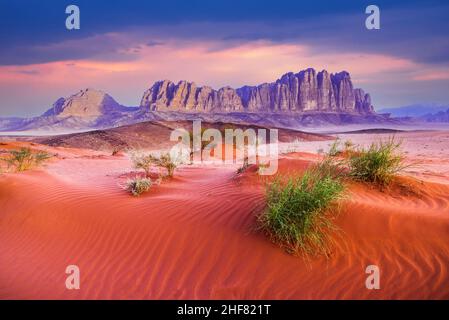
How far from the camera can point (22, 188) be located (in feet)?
26.2

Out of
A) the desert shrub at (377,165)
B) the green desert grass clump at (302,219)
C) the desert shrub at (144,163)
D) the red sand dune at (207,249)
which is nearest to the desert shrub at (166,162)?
the desert shrub at (144,163)

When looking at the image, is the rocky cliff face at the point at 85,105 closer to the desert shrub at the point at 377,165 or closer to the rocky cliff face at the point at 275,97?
the rocky cliff face at the point at 275,97

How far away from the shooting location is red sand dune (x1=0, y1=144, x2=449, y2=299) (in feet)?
13.9

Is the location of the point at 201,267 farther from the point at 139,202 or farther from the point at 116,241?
the point at 139,202

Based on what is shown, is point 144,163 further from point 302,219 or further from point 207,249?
point 302,219

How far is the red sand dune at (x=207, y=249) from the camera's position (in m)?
4.23

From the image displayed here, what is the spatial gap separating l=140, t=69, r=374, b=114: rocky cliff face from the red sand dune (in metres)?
129

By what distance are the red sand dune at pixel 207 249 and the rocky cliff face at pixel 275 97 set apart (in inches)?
5098

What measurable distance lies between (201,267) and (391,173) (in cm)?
465

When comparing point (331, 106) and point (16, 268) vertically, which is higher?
point (331, 106)

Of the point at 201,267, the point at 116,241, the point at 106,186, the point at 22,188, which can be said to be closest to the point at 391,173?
the point at 201,267

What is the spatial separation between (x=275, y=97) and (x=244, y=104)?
13145mm

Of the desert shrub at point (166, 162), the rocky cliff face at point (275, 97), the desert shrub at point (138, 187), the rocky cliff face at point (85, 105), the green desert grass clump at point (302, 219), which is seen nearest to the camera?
the green desert grass clump at point (302, 219)

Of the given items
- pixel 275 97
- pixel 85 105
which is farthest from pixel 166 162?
pixel 85 105
